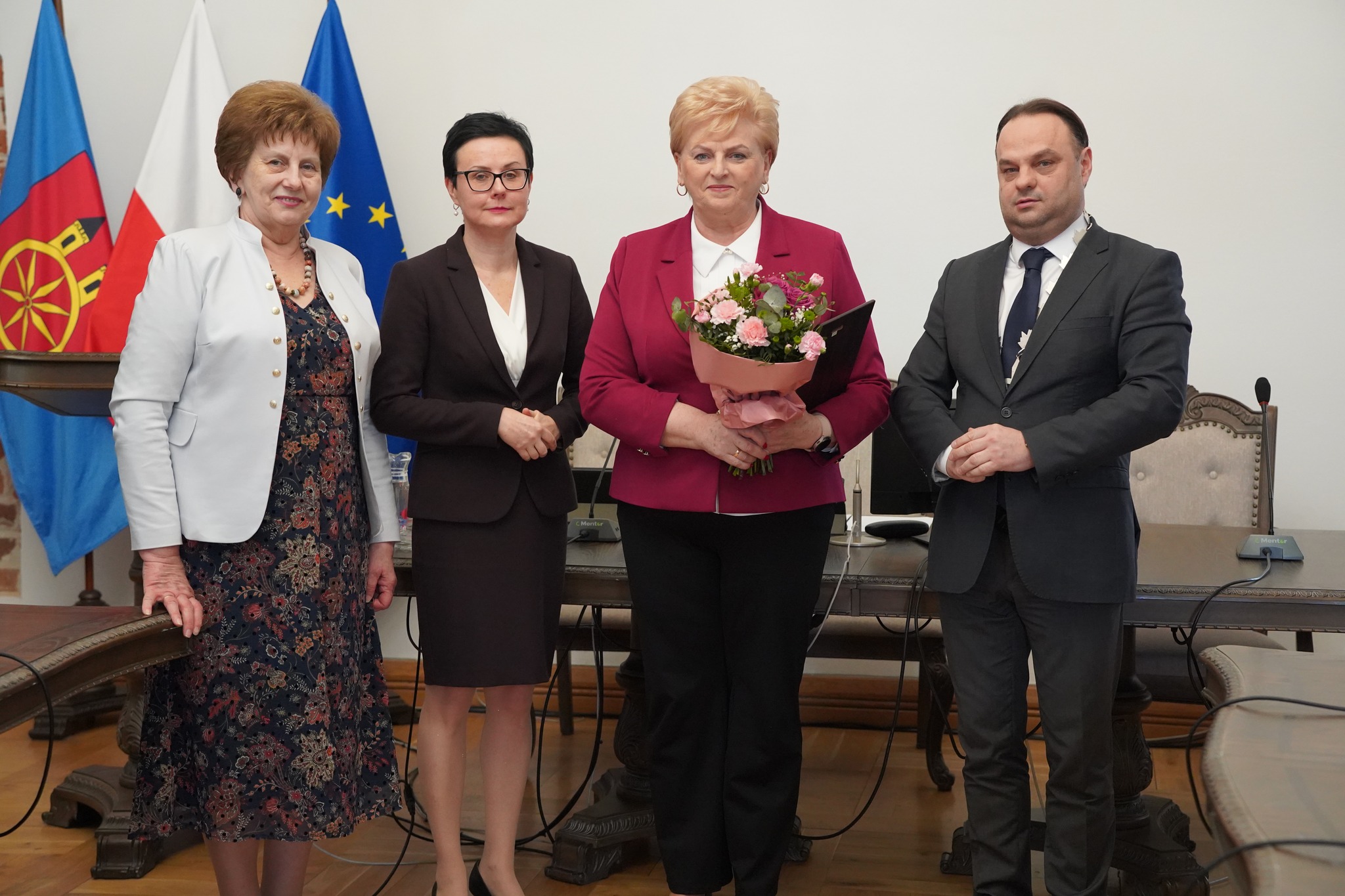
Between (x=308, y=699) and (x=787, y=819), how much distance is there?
0.90 m

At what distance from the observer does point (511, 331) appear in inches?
90.0

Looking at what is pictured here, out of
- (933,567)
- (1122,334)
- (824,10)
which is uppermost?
(824,10)

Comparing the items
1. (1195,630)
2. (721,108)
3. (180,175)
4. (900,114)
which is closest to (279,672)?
(721,108)

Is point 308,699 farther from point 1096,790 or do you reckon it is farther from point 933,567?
point 1096,790

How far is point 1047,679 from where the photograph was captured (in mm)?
2027

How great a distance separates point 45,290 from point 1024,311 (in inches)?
128

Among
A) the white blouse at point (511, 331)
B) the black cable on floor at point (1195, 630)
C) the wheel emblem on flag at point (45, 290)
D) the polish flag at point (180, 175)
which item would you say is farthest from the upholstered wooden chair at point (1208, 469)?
the wheel emblem on flag at point (45, 290)

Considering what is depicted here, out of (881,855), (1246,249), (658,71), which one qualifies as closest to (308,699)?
(881,855)

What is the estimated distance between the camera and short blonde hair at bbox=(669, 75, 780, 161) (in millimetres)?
2023

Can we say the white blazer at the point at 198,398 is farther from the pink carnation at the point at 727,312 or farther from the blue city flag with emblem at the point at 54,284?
the blue city flag with emblem at the point at 54,284

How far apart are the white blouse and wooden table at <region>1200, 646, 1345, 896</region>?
1.35m

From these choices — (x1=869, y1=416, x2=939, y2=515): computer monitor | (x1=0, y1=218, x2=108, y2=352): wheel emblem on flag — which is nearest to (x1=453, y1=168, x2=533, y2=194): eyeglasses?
(x1=869, y1=416, x2=939, y2=515): computer monitor

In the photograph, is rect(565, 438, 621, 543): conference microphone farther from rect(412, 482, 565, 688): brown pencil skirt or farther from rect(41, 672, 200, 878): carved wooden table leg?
rect(41, 672, 200, 878): carved wooden table leg

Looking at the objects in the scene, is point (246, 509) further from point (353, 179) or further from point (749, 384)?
point (353, 179)
